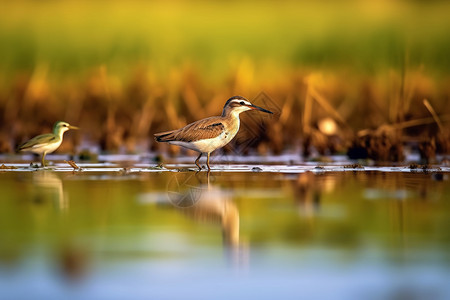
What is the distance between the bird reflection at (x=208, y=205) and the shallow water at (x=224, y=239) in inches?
0.5

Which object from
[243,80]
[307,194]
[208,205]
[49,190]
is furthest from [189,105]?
[208,205]

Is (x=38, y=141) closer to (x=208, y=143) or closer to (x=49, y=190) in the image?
(x=208, y=143)

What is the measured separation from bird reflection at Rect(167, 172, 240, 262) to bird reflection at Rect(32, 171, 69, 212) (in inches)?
40.1

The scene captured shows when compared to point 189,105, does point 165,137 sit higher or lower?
lower

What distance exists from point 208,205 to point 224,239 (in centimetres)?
187

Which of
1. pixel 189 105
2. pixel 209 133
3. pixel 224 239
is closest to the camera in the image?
pixel 224 239

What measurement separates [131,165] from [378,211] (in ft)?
19.5

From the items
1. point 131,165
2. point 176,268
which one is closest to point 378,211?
point 176,268

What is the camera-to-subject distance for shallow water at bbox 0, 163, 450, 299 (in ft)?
14.1

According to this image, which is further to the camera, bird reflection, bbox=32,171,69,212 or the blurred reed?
the blurred reed

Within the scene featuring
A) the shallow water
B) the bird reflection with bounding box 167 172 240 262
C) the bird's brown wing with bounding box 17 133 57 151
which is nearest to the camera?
the shallow water

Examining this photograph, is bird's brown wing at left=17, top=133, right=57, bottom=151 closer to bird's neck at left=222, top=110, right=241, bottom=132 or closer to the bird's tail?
A: the bird's tail

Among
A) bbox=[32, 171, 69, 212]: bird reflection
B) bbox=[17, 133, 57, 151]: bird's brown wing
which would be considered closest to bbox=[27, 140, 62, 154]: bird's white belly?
→ bbox=[17, 133, 57, 151]: bird's brown wing

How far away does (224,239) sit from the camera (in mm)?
5668
